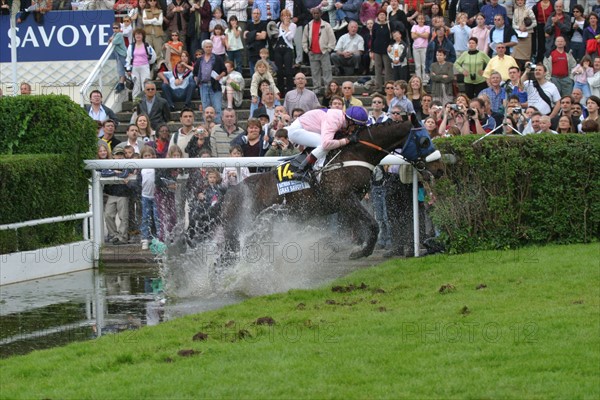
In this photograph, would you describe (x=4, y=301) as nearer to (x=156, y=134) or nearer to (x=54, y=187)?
(x=54, y=187)

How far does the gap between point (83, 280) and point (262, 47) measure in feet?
29.5

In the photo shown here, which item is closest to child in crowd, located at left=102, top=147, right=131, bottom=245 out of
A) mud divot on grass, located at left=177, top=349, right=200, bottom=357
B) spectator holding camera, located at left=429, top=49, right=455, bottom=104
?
spectator holding camera, located at left=429, top=49, right=455, bottom=104

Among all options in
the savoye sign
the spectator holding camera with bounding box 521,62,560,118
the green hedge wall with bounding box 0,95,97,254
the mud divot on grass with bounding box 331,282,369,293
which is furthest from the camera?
the savoye sign

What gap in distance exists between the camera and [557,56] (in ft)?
63.9

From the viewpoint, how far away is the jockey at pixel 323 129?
41.7ft

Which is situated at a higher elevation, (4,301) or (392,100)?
(392,100)

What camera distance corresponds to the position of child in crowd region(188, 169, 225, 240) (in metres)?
13.3

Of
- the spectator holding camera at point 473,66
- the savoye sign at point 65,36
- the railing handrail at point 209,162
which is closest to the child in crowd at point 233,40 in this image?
the savoye sign at point 65,36

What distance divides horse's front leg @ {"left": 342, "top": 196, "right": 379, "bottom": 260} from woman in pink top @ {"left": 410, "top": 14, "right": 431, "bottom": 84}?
8.08 m

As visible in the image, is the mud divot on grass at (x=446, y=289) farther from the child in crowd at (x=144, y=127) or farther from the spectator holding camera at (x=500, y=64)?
the spectator holding camera at (x=500, y=64)

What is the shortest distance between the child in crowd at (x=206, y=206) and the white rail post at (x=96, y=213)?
1448 mm

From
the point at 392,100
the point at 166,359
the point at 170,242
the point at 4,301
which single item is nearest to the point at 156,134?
the point at 392,100

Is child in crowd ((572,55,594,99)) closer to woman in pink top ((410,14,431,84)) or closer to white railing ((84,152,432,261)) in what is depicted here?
woman in pink top ((410,14,431,84))

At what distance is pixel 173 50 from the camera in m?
21.8
